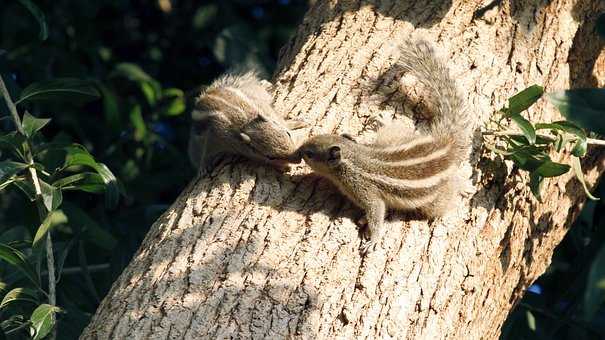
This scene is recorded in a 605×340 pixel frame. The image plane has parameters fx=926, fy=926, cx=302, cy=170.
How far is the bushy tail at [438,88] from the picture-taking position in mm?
4773

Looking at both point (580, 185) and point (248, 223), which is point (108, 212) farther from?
point (580, 185)

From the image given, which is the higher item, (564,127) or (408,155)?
(564,127)

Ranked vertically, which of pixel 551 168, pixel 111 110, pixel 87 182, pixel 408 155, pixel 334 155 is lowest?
pixel 87 182

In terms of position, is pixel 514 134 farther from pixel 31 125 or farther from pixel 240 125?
pixel 31 125

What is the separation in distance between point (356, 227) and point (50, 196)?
1545 millimetres

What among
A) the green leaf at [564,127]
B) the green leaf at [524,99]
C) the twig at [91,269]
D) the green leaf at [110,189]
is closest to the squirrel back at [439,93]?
the green leaf at [524,99]

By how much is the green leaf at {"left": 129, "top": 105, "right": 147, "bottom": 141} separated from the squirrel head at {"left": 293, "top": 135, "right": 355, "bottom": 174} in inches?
95.7

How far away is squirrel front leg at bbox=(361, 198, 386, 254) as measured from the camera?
427cm

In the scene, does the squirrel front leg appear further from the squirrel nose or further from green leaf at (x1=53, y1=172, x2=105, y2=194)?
green leaf at (x1=53, y1=172, x2=105, y2=194)

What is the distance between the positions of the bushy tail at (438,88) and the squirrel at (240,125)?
69 centimetres

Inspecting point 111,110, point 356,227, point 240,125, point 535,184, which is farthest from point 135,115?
point 535,184

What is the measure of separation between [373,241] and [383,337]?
Result: 19.3 inches

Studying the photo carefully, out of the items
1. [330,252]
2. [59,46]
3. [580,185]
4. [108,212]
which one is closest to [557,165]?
[580,185]

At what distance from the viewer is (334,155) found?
477 centimetres
